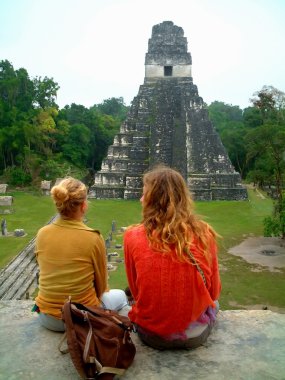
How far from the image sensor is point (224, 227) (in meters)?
16.3

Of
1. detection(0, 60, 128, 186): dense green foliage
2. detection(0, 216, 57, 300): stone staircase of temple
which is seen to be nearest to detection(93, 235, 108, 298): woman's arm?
detection(0, 216, 57, 300): stone staircase of temple

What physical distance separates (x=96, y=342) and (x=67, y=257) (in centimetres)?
81

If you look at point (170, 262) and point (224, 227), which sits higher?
point (170, 262)

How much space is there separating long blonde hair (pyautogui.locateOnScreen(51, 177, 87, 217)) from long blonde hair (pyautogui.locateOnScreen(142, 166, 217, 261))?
2.06 ft

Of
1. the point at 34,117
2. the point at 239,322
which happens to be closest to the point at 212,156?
the point at 34,117

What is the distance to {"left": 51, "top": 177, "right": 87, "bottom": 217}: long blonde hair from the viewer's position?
3.21 metres

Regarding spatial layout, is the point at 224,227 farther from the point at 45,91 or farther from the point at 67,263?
the point at 45,91

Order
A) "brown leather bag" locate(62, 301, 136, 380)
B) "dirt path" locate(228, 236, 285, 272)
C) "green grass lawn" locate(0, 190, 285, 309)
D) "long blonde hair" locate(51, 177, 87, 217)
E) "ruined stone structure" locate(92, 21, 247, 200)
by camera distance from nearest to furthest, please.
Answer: "brown leather bag" locate(62, 301, 136, 380) → "long blonde hair" locate(51, 177, 87, 217) → "green grass lawn" locate(0, 190, 285, 309) → "dirt path" locate(228, 236, 285, 272) → "ruined stone structure" locate(92, 21, 247, 200)

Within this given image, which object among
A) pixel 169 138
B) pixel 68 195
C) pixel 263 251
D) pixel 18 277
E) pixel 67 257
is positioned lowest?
pixel 18 277

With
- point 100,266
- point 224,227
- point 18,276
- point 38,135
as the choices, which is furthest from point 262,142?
point 38,135

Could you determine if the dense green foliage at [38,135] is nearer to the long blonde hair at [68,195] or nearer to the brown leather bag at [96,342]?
the long blonde hair at [68,195]

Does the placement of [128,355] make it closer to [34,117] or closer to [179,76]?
[179,76]

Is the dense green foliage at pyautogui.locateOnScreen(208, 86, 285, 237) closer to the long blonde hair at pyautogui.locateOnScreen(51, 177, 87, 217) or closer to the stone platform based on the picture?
the stone platform

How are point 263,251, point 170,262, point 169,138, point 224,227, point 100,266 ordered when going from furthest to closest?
1. point 169,138
2. point 224,227
3. point 263,251
4. point 100,266
5. point 170,262
